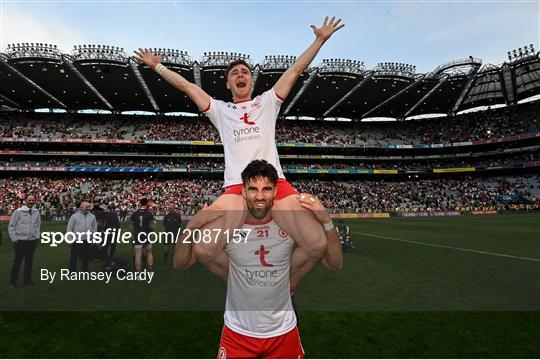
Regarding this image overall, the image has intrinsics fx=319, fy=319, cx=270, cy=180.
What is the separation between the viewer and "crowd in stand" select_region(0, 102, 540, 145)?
47.6 m

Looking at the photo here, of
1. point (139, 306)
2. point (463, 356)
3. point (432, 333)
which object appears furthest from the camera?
point (139, 306)

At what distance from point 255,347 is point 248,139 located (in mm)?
1694

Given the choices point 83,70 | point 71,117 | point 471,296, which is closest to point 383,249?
point 471,296

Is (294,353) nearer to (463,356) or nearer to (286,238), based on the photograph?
(286,238)

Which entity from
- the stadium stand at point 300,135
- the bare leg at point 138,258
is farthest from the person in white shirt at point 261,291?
the stadium stand at point 300,135

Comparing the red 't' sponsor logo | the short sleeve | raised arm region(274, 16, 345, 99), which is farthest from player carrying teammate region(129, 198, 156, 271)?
the red 't' sponsor logo

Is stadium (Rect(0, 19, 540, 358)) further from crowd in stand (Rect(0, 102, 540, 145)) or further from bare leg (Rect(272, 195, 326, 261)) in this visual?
bare leg (Rect(272, 195, 326, 261))

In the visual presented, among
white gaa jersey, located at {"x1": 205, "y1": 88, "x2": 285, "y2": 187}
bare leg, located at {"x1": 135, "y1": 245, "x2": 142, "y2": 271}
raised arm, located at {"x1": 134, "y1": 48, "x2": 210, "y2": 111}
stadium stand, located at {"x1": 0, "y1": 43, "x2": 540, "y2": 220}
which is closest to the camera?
white gaa jersey, located at {"x1": 205, "y1": 88, "x2": 285, "y2": 187}

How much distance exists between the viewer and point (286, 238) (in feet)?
7.48

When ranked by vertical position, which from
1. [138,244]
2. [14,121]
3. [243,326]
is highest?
[14,121]

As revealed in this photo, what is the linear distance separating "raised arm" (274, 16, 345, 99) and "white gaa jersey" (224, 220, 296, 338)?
1542 mm

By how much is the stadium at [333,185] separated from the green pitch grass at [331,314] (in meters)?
0.04

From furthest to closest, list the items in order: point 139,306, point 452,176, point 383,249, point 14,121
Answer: point 452,176
point 14,121
point 383,249
point 139,306

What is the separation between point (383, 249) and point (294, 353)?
1174cm
